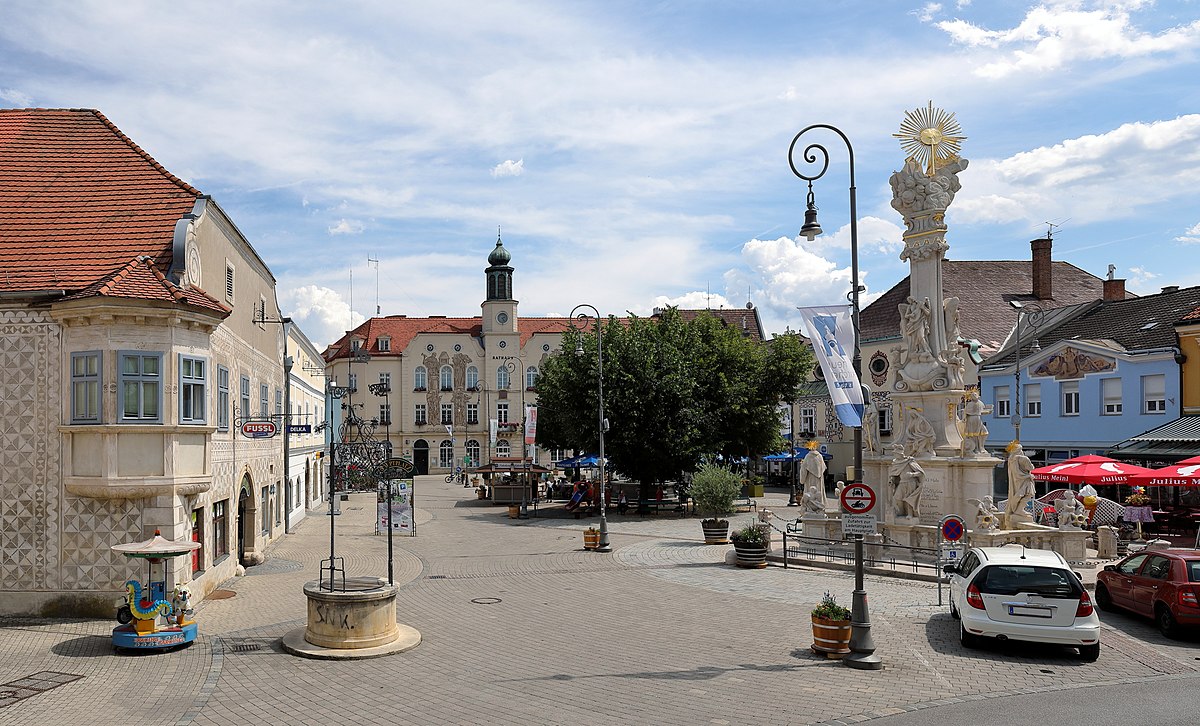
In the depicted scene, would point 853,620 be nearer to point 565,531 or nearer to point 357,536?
point 565,531

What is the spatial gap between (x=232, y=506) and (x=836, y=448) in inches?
1684

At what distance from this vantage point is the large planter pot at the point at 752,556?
23.0 m

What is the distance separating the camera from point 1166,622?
15023 mm

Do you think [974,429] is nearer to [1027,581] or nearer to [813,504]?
[813,504]

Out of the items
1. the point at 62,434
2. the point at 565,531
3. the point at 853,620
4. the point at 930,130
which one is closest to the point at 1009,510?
the point at 930,130

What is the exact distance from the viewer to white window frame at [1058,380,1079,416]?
40188 millimetres

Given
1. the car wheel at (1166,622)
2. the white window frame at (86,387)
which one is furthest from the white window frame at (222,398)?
the car wheel at (1166,622)

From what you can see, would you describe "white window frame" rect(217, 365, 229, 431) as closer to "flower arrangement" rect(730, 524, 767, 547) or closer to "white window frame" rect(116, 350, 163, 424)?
"white window frame" rect(116, 350, 163, 424)

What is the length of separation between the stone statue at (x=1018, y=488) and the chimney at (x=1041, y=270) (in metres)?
34.3

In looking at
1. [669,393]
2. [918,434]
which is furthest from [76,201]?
[669,393]

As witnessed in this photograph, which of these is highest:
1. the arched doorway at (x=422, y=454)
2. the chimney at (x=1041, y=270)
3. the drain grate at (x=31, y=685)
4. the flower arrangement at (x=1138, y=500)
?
the chimney at (x=1041, y=270)

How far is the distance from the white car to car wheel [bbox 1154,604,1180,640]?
90.9 inches

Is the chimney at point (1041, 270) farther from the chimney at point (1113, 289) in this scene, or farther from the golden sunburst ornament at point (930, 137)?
the golden sunburst ornament at point (930, 137)

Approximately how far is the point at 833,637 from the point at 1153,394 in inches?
1162
